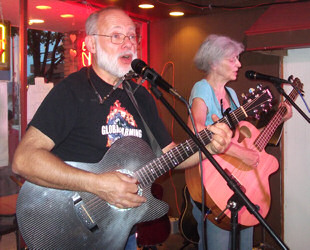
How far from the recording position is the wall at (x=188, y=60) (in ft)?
17.4

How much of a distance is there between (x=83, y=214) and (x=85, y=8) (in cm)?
362

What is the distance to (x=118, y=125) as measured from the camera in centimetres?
236

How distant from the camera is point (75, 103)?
2193 mm

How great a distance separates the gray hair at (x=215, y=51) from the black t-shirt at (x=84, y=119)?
4.23 feet

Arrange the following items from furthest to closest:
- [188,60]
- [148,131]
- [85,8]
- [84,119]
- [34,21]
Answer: [188,60] → [85,8] → [34,21] → [148,131] → [84,119]

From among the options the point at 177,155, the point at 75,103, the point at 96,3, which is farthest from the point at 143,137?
the point at 96,3

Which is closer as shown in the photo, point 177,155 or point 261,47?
point 177,155

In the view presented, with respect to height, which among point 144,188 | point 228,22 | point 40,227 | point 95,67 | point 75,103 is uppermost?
point 228,22

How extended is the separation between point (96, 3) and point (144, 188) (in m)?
3.47

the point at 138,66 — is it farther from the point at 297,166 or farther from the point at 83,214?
the point at 297,166

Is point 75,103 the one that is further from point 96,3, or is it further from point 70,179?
point 96,3

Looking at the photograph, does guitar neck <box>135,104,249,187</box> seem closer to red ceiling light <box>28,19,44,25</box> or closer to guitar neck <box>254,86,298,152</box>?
guitar neck <box>254,86,298,152</box>

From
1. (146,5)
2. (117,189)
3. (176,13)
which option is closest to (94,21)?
(117,189)

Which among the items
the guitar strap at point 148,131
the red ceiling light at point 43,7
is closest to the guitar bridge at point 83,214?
the guitar strap at point 148,131
